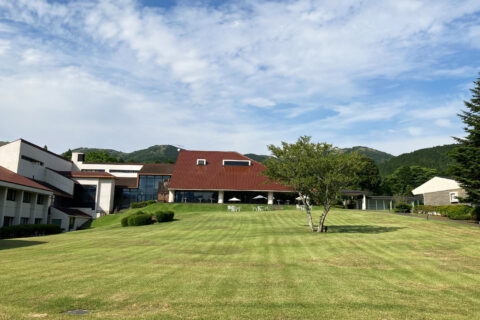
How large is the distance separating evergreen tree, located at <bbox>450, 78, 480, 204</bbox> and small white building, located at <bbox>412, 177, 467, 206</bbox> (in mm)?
8144

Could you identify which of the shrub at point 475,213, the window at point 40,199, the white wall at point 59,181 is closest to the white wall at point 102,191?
the white wall at point 59,181

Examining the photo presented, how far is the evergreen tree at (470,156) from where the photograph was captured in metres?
33.2

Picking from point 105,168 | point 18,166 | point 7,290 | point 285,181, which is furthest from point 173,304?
point 105,168

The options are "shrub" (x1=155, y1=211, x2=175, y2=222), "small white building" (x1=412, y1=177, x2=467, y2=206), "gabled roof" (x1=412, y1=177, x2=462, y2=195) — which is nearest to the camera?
"shrub" (x1=155, y1=211, x2=175, y2=222)

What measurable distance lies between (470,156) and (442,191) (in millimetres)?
15451

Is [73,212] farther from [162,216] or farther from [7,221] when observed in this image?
[162,216]

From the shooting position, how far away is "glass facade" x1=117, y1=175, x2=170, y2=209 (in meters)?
66.3

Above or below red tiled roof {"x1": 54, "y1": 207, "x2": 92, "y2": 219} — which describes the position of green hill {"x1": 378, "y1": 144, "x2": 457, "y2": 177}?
above

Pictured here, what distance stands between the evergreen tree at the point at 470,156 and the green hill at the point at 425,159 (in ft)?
319

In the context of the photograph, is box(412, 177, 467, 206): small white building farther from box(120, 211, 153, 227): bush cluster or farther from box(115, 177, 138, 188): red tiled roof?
box(115, 177, 138, 188): red tiled roof

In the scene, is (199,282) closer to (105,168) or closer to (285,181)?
(285,181)

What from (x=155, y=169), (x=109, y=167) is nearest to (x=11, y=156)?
(x=155, y=169)

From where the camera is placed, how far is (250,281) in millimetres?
11734

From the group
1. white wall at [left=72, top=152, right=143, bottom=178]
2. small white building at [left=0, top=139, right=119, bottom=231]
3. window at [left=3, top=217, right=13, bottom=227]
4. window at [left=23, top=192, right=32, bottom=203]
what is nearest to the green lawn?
window at [left=3, top=217, right=13, bottom=227]
